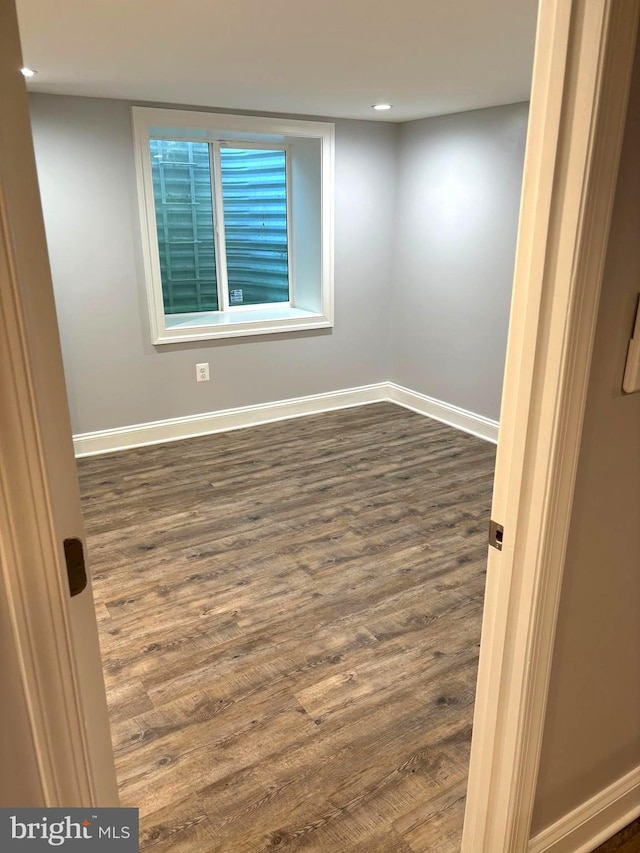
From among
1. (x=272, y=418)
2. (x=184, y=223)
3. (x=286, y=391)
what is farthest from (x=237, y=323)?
(x=184, y=223)

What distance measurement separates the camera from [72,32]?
7.37ft

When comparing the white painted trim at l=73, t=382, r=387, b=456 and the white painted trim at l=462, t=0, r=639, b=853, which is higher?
the white painted trim at l=462, t=0, r=639, b=853

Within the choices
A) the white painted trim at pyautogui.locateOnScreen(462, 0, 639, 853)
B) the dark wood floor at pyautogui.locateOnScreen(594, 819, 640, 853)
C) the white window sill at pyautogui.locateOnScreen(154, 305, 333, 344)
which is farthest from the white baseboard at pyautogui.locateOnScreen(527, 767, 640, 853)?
the white window sill at pyautogui.locateOnScreen(154, 305, 333, 344)

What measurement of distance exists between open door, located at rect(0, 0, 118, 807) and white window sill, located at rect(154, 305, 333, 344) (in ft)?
11.4

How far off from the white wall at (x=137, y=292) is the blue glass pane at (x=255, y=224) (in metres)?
0.56

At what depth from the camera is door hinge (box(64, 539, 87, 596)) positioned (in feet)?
2.62

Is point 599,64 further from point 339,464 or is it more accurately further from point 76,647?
point 339,464

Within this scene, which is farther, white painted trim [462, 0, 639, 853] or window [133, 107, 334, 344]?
window [133, 107, 334, 344]

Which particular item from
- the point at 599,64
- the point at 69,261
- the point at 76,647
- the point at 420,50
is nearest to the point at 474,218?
the point at 420,50

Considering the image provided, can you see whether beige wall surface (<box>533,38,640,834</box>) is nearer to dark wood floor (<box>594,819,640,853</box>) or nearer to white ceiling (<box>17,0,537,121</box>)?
dark wood floor (<box>594,819,640,853</box>)

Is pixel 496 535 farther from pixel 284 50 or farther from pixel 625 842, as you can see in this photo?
pixel 284 50

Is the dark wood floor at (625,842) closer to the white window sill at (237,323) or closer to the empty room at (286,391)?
the empty room at (286,391)

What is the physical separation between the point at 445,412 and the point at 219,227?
217 cm

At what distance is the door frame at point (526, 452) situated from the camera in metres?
0.71
